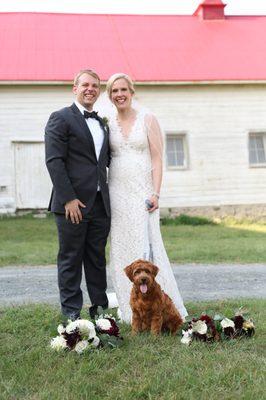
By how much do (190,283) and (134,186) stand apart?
2.81m

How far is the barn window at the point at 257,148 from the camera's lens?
1717 cm

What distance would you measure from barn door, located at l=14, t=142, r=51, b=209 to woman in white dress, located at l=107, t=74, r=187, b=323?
11.0 meters

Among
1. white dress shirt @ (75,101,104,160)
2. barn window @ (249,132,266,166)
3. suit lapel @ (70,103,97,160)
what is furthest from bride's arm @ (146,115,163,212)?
barn window @ (249,132,266,166)

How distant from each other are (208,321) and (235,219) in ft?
40.7

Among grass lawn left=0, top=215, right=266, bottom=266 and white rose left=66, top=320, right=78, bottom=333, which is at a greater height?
grass lawn left=0, top=215, right=266, bottom=266

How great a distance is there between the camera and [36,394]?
3.33 m

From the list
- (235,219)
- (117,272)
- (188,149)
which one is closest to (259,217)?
(235,219)

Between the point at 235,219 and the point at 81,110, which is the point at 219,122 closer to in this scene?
the point at 235,219

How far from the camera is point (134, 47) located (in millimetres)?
17484

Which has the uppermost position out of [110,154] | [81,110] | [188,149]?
[188,149]

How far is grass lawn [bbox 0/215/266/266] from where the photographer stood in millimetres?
9648

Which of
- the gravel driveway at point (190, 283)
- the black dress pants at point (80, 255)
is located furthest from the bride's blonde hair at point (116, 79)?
the gravel driveway at point (190, 283)

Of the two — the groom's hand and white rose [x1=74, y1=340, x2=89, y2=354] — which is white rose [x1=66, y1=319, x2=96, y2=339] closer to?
white rose [x1=74, y1=340, x2=89, y2=354]

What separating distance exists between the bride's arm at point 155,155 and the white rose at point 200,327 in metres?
1.18
